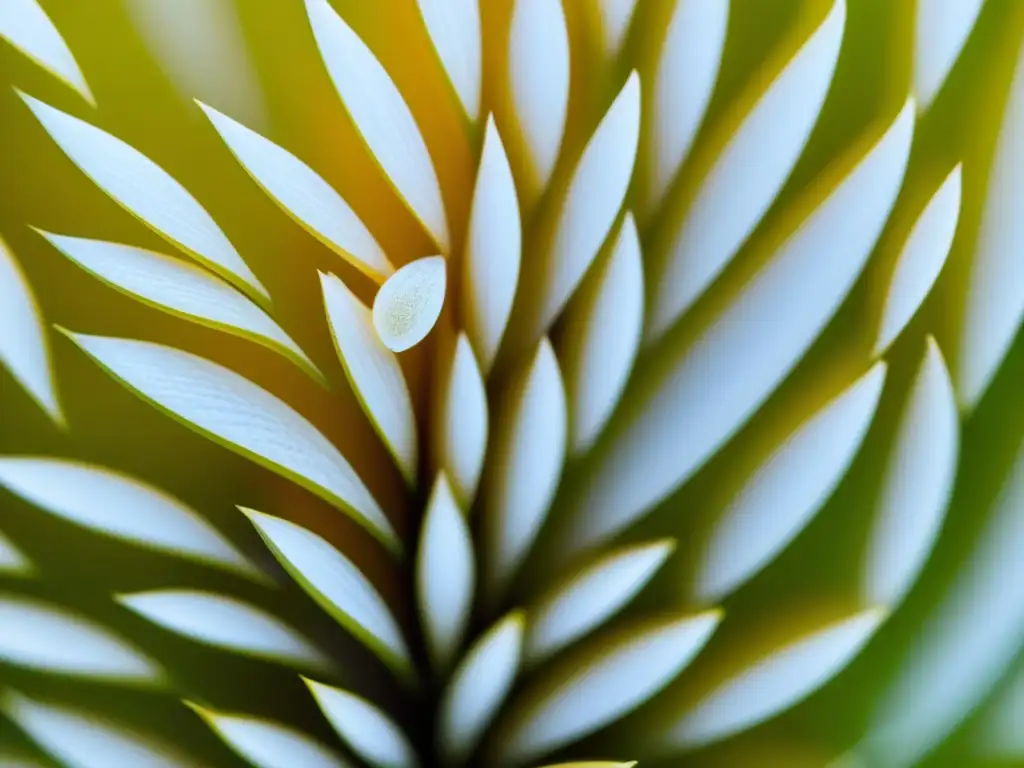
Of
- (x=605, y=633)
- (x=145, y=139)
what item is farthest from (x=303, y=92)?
(x=605, y=633)

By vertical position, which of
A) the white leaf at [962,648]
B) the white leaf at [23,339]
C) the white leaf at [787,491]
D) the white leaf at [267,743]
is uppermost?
the white leaf at [23,339]

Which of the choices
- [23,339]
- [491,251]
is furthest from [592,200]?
[23,339]

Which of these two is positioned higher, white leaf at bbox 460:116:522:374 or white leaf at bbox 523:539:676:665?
white leaf at bbox 460:116:522:374

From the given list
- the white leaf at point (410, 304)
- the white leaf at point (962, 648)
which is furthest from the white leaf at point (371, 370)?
the white leaf at point (962, 648)

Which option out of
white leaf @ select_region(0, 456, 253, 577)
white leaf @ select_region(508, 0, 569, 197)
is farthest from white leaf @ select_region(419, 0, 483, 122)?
white leaf @ select_region(0, 456, 253, 577)

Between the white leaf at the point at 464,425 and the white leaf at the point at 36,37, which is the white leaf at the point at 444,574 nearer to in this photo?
the white leaf at the point at 464,425

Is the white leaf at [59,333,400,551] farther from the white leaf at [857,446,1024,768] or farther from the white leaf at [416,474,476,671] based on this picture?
the white leaf at [857,446,1024,768]

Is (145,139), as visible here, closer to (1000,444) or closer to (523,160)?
(523,160)
